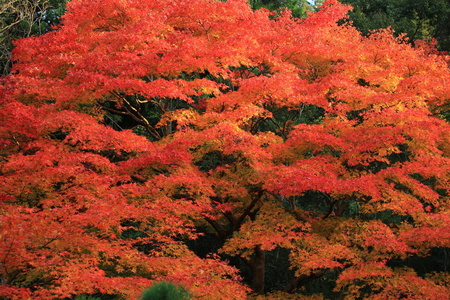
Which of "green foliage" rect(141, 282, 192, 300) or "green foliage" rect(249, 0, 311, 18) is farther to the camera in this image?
"green foliage" rect(249, 0, 311, 18)

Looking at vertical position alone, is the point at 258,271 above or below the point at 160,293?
below

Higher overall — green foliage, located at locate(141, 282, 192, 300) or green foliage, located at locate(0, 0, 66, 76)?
green foliage, located at locate(0, 0, 66, 76)

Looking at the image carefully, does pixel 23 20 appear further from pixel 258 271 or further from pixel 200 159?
pixel 258 271

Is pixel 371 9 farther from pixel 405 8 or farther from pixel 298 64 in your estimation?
pixel 298 64

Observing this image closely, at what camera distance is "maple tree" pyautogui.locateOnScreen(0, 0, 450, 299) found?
7.27 metres

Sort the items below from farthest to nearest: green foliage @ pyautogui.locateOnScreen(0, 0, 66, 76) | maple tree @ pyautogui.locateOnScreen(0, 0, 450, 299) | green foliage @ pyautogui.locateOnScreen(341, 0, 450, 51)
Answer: green foliage @ pyautogui.locateOnScreen(341, 0, 450, 51), green foliage @ pyautogui.locateOnScreen(0, 0, 66, 76), maple tree @ pyautogui.locateOnScreen(0, 0, 450, 299)

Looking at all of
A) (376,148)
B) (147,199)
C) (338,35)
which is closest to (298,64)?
(338,35)

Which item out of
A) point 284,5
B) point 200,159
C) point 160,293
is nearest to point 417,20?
point 284,5

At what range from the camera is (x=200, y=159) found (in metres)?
10.6

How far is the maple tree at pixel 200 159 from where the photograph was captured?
23.9 ft

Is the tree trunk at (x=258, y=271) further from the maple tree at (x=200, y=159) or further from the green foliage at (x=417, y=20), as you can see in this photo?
the green foliage at (x=417, y=20)

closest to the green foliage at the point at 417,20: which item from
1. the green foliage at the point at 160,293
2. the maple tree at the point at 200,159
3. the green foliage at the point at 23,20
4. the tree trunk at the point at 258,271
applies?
the maple tree at the point at 200,159

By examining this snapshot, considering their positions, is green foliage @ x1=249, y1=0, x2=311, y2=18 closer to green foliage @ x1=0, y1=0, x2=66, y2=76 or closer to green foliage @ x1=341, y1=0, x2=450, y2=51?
green foliage @ x1=341, y1=0, x2=450, y2=51

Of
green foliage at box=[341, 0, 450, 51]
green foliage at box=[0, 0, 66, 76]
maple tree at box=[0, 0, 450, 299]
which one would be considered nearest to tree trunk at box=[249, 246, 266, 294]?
maple tree at box=[0, 0, 450, 299]
